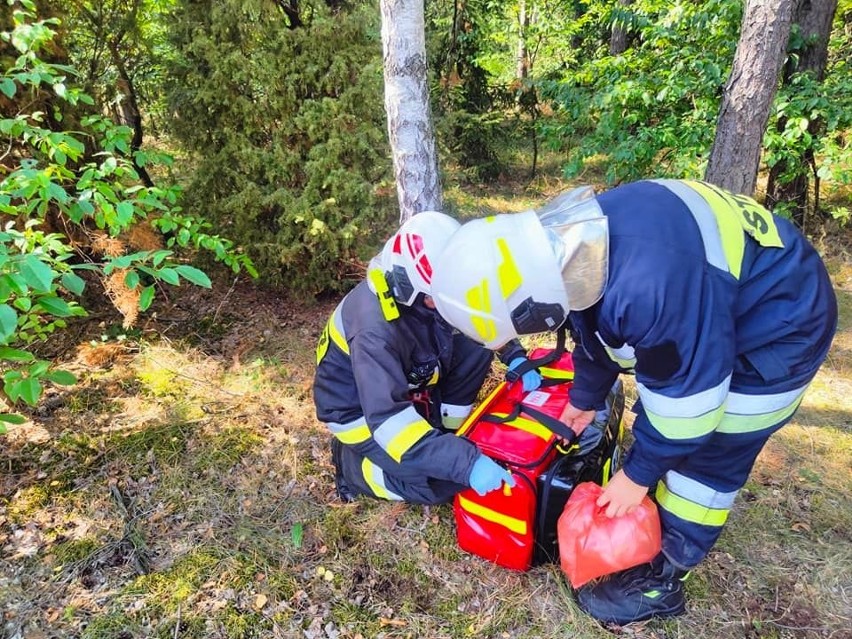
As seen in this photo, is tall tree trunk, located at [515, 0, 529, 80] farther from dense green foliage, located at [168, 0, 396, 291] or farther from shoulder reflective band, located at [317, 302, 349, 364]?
shoulder reflective band, located at [317, 302, 349, 364]

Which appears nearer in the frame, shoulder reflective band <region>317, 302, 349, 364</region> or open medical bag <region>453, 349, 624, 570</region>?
open medical bag <region>453, 349, 624, 570</region>

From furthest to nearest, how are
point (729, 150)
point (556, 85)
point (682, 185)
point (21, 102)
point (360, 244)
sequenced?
point (556, 85) → point (360, 244) → point (21, 102) → point (729, 150) → point (682, 185)

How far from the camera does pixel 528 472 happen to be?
2492mm

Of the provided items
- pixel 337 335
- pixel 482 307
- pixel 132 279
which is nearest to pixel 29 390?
pixel 132 279

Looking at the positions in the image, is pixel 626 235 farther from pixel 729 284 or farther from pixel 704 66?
pixel 704 66

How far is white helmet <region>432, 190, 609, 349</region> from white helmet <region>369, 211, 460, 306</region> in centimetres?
42

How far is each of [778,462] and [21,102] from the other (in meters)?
6.05

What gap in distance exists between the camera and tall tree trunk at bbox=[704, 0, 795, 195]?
3416 millimetres

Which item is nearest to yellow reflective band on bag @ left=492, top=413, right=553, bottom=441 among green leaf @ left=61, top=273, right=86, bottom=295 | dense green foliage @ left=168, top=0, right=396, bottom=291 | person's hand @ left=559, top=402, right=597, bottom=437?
person's hand @ left=559, top=402, right=597, bottom=437

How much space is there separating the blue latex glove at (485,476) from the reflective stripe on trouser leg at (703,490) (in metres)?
0.72

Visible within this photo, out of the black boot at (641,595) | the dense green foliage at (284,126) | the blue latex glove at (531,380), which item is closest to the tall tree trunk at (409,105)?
the dense green foliage at (284,126)

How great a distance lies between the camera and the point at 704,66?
4734 millimetres

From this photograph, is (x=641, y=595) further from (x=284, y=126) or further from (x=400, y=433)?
(x=284, y=126)

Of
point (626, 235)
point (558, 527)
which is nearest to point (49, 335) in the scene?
point (558, 527)
